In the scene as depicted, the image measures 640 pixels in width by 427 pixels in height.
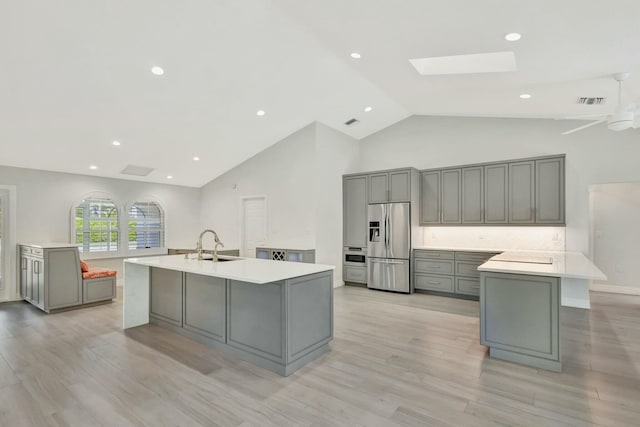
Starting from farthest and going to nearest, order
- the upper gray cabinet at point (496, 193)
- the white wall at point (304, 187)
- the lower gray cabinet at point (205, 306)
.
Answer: the white wall at point (304, 187), the upper gray cabinet at point (496, 193), the lower gray cabinet at point (205, 306)

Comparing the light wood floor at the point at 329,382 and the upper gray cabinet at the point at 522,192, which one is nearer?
the light wood floor at the point at 329,382

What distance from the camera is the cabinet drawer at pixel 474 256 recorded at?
17.8 ft

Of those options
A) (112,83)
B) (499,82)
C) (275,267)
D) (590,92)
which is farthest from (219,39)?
(590,92)

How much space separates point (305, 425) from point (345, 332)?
6.03ft

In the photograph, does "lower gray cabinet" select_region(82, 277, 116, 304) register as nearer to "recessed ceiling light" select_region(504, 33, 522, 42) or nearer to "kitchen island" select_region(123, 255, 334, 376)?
"kitchen island" select_region(123, 255, 334, 376)

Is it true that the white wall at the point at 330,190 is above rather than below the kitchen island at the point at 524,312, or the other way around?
above

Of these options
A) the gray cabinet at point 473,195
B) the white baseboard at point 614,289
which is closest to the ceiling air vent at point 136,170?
the gray cabinet at point 473,195

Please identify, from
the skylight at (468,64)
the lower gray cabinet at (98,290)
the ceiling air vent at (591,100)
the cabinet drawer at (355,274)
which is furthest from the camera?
the cabinet drawer at (355,274)

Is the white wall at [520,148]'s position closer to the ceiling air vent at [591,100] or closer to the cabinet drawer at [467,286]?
the ceiling air vent at [591,100]

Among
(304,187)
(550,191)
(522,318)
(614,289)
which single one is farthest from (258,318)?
(614,289)

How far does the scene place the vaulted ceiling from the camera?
2783 mm

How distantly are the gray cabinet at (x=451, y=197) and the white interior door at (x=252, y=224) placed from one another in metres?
3.72

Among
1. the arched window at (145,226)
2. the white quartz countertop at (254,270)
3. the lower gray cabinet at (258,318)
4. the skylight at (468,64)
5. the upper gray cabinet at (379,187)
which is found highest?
the skylight at (468,64)

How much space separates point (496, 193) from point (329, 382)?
15.0 ft
